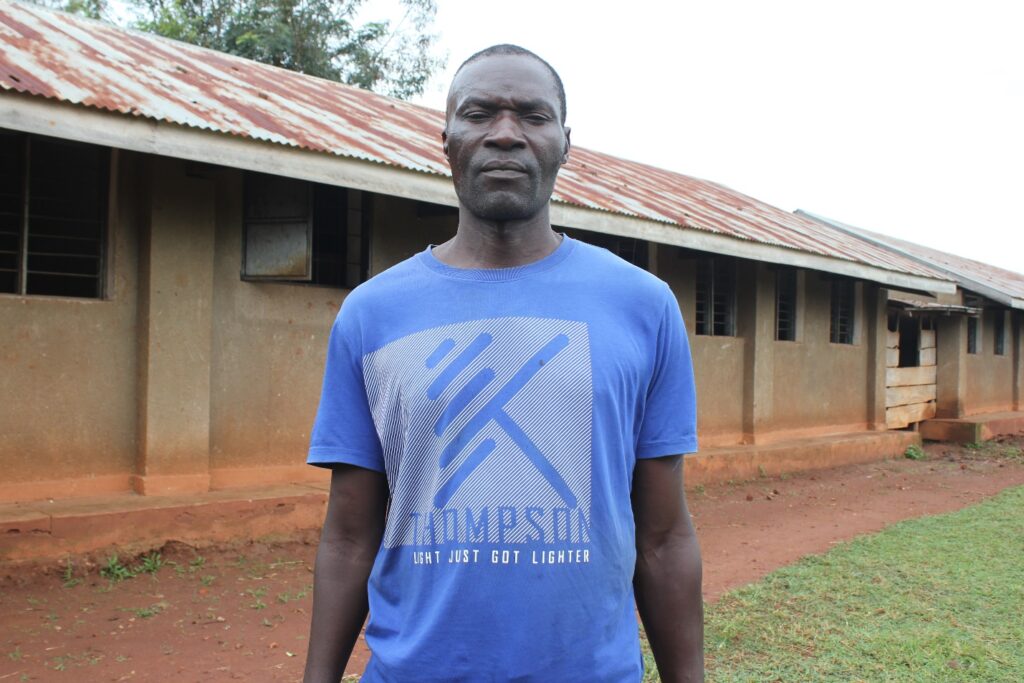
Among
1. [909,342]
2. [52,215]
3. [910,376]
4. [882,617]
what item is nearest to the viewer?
[882,617]

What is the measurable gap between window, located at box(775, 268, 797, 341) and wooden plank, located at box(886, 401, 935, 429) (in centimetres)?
372

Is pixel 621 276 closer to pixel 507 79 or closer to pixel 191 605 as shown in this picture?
pixel 507 79

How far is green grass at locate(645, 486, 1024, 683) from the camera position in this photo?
15.0 ft

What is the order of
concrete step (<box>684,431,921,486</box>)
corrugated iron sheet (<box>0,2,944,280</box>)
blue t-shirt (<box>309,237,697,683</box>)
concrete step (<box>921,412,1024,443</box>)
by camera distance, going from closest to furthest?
blue t-shirt (<box>309,237,697,683</box>), corrugated iron sheet (<box>0,2,944,280</box>), concrete step (<box>684,431,921,486</box>), concrete step (<box>921,412,1024,443</box>)

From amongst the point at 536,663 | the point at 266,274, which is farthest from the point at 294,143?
the point at 536,663

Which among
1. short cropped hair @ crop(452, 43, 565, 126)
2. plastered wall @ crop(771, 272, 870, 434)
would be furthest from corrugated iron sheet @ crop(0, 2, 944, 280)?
short cropped hair @ crop(452, 43, 565, 126)

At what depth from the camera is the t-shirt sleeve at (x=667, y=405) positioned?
161 cm

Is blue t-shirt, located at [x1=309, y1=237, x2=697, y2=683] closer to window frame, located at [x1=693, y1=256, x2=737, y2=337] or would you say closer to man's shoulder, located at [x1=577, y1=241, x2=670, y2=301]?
man's shoulder, located at [x1=577, y1=241, x2=670, y2=301]

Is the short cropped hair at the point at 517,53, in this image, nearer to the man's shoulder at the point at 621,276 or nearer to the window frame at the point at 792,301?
the man's shoulder at the point at 621,276

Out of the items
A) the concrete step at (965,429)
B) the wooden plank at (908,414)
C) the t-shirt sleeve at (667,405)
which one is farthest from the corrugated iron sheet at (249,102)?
the concrete step at (965,429)

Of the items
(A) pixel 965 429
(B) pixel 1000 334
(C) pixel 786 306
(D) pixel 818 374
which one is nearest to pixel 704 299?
(C) pixel 786 306

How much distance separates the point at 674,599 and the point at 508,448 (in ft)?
1.41

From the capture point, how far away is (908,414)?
54.0 feet

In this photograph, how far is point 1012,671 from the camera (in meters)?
4.57
